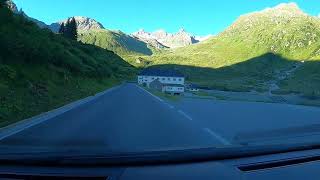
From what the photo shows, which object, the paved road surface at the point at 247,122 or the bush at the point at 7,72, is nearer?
the paved road surface at the point at 247,122

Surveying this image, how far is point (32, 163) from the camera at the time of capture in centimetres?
360

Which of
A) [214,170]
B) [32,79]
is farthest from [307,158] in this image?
[32,79]

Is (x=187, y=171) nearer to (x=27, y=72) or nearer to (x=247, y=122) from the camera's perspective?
(x=247, y=122)

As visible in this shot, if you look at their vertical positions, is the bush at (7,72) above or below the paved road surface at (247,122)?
above

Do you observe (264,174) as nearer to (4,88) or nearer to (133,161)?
(133,161)

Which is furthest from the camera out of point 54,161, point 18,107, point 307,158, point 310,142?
point 18,107

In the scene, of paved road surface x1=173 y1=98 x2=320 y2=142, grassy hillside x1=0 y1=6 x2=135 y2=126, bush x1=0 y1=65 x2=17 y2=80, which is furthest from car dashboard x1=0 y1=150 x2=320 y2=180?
bush x1=0 y1=65 x2=17 y2=80

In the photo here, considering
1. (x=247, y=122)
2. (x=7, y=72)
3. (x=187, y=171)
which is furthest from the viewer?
(x=7, y=72)

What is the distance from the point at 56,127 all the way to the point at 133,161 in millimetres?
16911

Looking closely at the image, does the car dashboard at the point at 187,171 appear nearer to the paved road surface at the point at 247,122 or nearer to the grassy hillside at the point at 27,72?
the paved road surface at the point at 247,122

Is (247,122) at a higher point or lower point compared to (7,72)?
lower

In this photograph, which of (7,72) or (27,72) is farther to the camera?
(27,72)

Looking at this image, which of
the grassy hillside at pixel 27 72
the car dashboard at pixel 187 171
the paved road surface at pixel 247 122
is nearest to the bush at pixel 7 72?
the grassy hillside at pixel 27 72

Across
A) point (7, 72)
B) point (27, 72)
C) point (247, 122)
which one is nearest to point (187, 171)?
point (247, 122)
